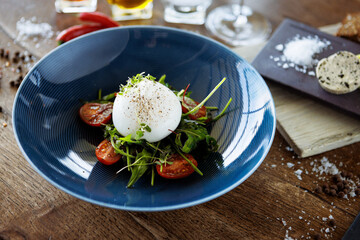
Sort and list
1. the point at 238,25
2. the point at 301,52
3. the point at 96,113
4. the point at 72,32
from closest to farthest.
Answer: the point at 96,113, the point at 301,52, the point at 72,32, the point at 238,25

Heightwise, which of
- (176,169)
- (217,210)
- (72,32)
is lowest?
(217,210)

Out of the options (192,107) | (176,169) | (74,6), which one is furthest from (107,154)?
(74,6)

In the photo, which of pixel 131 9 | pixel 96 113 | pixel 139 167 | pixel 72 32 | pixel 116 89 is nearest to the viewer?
pixel 139 167

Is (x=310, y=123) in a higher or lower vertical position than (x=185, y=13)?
lower

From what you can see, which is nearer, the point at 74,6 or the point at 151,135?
the point at 151,135

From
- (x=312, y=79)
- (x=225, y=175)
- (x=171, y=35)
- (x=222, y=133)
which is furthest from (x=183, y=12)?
(x=225, y=175)

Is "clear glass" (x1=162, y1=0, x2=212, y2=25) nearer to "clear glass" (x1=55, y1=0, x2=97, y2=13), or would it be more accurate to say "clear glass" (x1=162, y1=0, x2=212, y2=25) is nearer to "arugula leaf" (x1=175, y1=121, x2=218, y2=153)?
"clear glass" (x1=55, y1=0, x2=97, y2=13)

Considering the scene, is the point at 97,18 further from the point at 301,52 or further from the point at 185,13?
the point at 301,52
